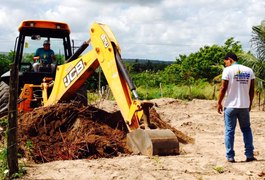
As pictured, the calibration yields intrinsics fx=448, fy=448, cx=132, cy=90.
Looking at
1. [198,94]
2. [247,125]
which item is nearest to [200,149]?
[247,125]

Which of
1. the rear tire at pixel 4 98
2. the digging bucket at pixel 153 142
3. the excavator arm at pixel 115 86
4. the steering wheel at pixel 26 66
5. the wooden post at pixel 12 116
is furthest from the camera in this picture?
the steering wheel at pixel 26 66

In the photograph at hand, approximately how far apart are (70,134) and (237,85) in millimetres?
3173

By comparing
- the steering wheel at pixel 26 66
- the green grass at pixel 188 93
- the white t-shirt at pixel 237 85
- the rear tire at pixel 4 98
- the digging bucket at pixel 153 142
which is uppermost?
the steering wheel at pixel 26 66

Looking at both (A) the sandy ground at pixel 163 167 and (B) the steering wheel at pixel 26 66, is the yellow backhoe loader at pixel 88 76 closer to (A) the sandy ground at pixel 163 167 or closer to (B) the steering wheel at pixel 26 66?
(B) the steering wheel at pixel 26 66

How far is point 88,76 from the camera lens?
29.0 feet

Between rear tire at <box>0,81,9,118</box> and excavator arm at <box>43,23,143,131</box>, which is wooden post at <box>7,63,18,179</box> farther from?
A: rear tire at <box>0,81,9,118</box>

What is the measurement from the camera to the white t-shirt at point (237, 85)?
23.5 feet

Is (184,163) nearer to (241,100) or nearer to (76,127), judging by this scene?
(241,100)

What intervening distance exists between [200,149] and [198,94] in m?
18.9

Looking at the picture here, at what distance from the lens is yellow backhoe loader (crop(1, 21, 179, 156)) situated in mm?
7344

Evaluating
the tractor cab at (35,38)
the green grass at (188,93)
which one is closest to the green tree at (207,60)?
the green grass at (188,93)

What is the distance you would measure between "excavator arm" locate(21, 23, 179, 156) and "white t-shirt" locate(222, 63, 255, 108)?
3.77 feet

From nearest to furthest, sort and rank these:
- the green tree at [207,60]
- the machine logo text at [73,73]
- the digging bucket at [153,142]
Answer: the digging bucket at [153,142] → the machine logo text at [73,73] → the green tree at [207,60]

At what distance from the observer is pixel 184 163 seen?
6809 millimetres
